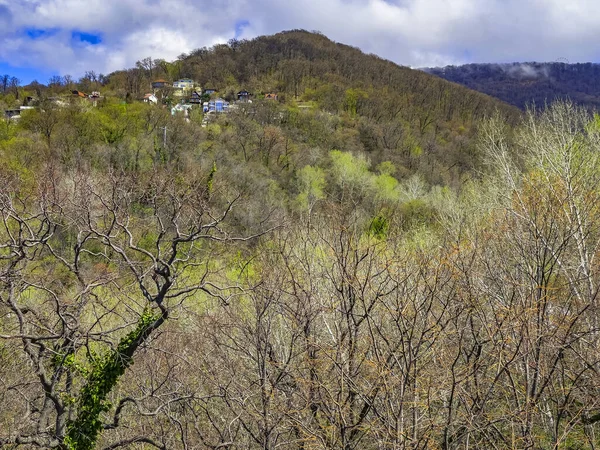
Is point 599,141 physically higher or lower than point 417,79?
lower

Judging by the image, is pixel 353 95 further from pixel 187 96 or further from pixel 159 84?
pixel 159 84

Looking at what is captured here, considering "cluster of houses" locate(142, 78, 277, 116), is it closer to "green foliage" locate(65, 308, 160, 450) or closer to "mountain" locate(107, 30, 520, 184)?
"mountain" locate(107, 30, 520, 184)

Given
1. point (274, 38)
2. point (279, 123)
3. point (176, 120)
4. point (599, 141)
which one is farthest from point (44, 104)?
point (274, 38)

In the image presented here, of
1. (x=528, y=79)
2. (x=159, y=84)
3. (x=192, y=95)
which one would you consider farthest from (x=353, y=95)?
(x=528, y=79)

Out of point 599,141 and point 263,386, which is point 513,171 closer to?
point 599,141

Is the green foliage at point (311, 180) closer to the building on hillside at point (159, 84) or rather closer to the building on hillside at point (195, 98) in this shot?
the building on hillside at point (195, 98)

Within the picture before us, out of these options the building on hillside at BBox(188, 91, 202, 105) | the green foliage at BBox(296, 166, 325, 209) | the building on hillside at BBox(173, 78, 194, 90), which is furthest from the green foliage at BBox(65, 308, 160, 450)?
the building on hillside at BBox(173, 78, 194, 90)
